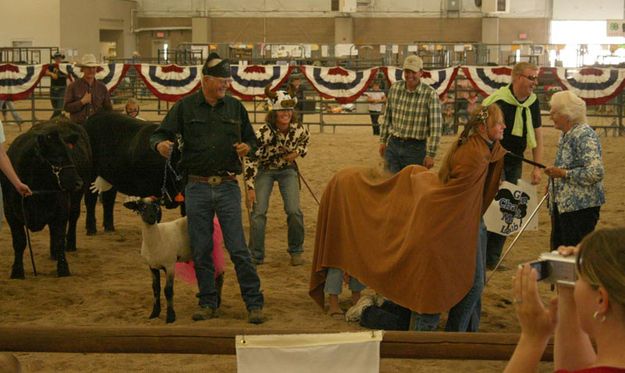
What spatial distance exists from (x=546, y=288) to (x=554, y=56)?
29.5m

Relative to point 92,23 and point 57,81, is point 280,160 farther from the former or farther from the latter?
point 92,23

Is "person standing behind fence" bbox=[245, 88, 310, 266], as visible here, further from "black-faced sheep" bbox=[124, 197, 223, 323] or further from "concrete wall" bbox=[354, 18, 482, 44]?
"concrete wall" bbox=[354, 18, 482, 44]

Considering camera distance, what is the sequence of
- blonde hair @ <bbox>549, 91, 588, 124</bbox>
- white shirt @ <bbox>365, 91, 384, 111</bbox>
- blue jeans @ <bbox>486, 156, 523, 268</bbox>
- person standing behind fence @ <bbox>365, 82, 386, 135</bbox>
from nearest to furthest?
blonde hair @ <bbox>549, 91, 588, 124</bbox>, blue jeans @ <bbox>486, 156, 523, 268</bbox>, person standing behind fence @ <bbox>365, 82, 386, 135</bbox>, white shirt @ <bbox>365, 91, 384, 111</bbox>

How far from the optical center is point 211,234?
23.6ft

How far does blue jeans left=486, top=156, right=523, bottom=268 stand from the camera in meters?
8.72

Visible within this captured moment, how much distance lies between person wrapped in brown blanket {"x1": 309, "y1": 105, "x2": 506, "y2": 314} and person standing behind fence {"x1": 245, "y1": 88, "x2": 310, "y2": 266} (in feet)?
7.37

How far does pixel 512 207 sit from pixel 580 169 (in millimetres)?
1353

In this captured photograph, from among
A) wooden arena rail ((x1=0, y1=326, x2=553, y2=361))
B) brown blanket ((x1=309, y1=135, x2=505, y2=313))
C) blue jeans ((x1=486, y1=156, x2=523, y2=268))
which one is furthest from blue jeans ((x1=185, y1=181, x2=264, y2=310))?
wooden arena rail ((x1=0, y1=326, x2=553, y2=361))

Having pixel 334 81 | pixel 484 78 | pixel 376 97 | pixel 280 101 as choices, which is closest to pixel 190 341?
pixel 280 101

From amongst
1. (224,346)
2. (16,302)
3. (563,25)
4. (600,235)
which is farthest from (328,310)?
(563,25)

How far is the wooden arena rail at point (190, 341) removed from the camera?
3.76 m

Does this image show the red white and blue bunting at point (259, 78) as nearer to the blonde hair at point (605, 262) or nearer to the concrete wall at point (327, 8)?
the concrete wall at point (327, 8)

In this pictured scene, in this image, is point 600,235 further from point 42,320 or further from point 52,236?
point 52,236

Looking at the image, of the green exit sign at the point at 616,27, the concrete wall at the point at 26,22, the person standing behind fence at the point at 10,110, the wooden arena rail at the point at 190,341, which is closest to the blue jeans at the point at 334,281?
the wooden arena rail at the point at 190,341
